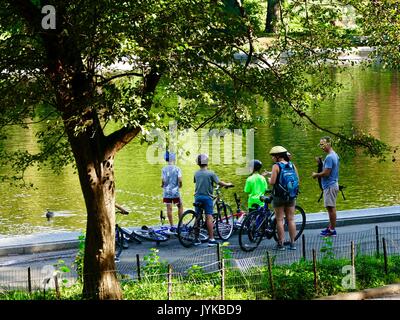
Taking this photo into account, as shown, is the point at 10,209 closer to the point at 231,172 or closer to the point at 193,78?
the point at 231,172

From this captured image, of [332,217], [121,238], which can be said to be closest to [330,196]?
[332,217]

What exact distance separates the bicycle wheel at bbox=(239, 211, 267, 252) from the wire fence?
262mm

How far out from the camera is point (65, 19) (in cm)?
1095

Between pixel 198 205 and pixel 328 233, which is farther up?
pixel 198 205

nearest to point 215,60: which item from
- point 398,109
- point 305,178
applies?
point 305,178

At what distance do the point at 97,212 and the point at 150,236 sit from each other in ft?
13.2

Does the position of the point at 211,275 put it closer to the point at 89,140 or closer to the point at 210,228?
the point at 89,140

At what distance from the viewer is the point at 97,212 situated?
454 inches

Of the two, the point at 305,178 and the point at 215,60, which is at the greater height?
the point at 215,60

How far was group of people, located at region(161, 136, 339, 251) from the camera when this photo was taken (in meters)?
14.6

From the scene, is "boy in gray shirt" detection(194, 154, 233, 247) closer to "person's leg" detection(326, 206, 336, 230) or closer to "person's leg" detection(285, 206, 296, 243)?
"person's leg" detection(285, 206, 296, 243)

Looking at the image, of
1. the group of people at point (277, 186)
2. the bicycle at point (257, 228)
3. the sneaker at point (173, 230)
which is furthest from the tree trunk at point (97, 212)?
the sneaker at point (173, 230)

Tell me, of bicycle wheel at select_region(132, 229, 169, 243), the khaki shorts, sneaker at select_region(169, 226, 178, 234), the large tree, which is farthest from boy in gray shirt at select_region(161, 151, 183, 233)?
the large tree
